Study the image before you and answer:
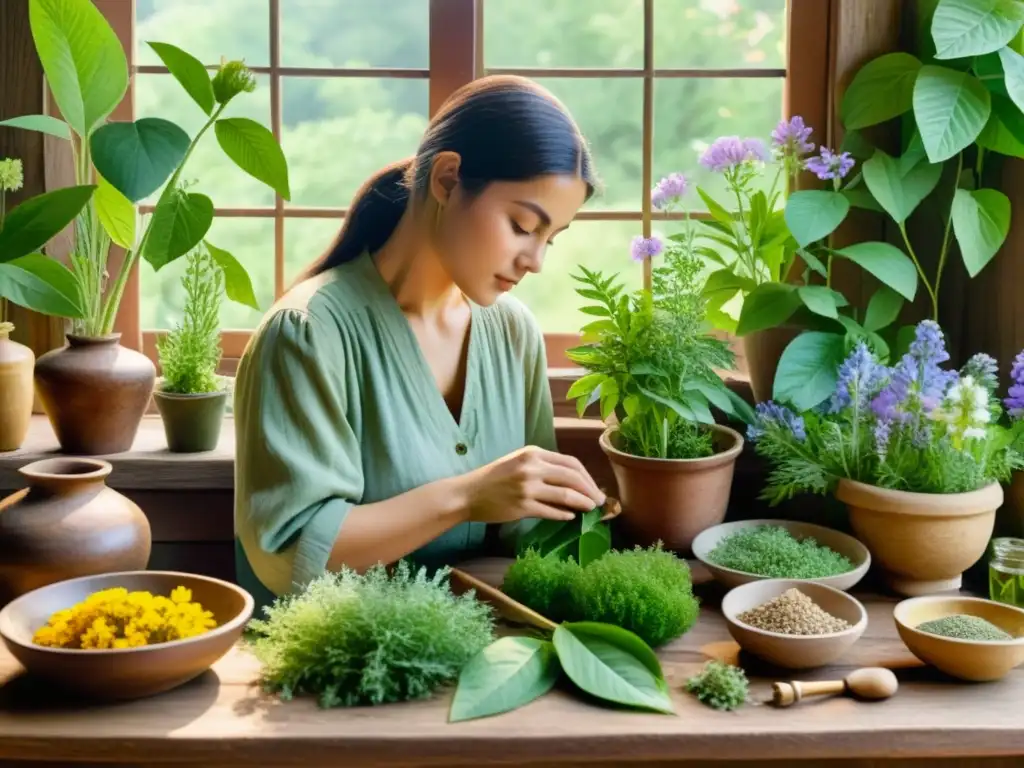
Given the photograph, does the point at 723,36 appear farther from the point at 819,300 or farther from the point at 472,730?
the point at 472,730

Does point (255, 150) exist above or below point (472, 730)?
above

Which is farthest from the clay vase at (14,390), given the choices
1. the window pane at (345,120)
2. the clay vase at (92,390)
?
the window pane at (345,120)

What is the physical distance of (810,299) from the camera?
1.89m

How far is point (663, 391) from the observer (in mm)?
1755

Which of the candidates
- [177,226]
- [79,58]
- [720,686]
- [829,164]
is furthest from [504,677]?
[79,58]

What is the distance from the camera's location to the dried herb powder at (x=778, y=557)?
5.19 feet

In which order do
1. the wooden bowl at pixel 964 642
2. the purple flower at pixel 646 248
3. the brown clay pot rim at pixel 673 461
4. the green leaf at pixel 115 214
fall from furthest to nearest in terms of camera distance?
the green leaf at pixel 115 214 → the purple flower at pixel 646 248 → the brown clay pot rim at pixel 673 461 → the wooden bowl at pixel 964 642

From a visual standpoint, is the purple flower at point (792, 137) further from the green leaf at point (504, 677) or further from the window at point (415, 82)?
the green leaf at point (504, 677)

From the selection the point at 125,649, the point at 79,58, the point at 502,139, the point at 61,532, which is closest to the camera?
the point at 125,649

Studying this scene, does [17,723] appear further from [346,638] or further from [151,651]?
[346,638]

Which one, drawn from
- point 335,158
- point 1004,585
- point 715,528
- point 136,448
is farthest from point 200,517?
point 1004,585

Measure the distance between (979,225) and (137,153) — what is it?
1.41 metres

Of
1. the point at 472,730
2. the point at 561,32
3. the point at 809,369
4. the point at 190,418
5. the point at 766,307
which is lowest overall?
the point at 472,730

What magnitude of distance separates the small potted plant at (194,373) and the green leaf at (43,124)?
12.0 inches
